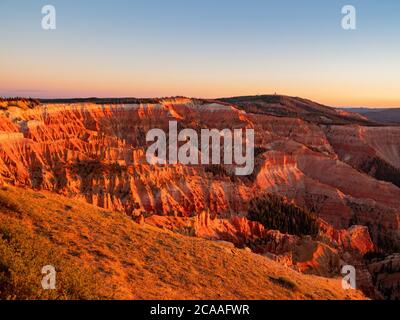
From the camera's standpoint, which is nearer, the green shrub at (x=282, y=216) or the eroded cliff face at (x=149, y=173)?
the eroded cliff face at (x=149, y=173)

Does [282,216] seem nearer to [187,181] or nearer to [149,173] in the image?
[187,181]

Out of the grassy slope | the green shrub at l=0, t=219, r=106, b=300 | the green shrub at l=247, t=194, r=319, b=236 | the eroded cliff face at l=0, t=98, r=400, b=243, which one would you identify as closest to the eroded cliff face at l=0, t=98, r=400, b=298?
the eroded cliff face at l=0, t=98, r=400, b=243

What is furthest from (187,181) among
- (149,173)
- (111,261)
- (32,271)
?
(32,271)

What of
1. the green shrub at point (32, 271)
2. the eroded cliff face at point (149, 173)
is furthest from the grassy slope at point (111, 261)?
the eroded cliff face at point (149, 173)

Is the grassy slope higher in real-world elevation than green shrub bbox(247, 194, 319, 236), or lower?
higher

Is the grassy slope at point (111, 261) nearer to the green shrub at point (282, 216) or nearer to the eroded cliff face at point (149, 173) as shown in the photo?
the eroded cliff face at point (149, 173)

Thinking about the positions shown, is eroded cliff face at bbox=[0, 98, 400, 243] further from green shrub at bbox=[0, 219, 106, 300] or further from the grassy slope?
green shrub at bbox=[0, 219, 106, 300]

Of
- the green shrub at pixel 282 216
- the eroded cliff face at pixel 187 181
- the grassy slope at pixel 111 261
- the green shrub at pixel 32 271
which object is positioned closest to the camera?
the green shrub at pixel 32 271

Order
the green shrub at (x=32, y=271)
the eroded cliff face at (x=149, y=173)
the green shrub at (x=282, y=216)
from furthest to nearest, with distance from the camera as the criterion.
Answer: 1. the green shrub at (x=282, y=216)
2. the eroded cliff face at (x=149, y=173)
3. the green shrub at (x=32, y=271)
